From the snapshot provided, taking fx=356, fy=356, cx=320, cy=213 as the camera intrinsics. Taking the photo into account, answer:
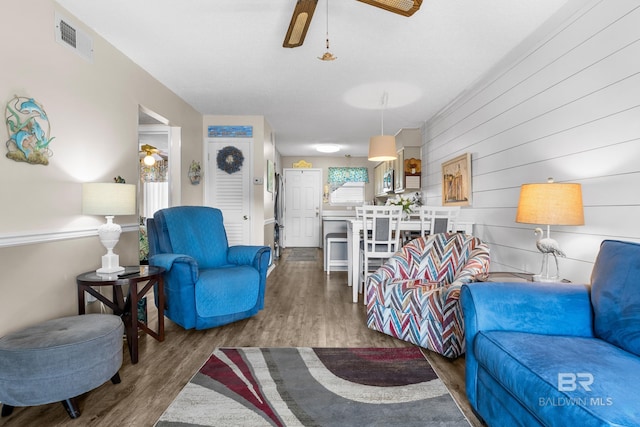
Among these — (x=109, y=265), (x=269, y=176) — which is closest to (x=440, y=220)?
(x=269, y=176)

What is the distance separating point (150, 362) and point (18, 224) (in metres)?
1.19

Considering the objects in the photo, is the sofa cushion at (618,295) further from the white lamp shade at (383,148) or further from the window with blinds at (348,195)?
the window with blinds at (348,195)

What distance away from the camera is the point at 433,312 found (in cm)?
257

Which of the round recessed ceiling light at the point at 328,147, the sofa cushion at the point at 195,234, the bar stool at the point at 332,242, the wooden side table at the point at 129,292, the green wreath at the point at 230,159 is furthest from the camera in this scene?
the round recessed ceiling light at the point at 328,147

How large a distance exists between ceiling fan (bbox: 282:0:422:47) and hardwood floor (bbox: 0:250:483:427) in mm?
2151

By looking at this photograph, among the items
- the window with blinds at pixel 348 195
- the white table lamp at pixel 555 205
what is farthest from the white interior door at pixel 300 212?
the white table lamp at pixel 555 205

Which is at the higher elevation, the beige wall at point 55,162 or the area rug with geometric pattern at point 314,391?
the beige wall at point 55,162

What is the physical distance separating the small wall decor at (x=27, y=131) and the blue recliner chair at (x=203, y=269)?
1.06 meters

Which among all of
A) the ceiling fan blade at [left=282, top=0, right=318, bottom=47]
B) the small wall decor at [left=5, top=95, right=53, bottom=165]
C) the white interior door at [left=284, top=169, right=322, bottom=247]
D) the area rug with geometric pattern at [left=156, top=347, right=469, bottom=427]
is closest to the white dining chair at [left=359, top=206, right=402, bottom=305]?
the area rug with geometric pattern at [left=156, top=347, right=469, bottom=427]

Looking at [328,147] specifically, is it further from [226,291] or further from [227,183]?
[226,291]

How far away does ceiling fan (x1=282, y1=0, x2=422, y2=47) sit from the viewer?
1890 mm

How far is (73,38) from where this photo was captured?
2.61 m

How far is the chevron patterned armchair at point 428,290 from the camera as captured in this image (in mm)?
2500

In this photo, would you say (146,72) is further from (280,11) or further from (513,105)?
(513,105)
